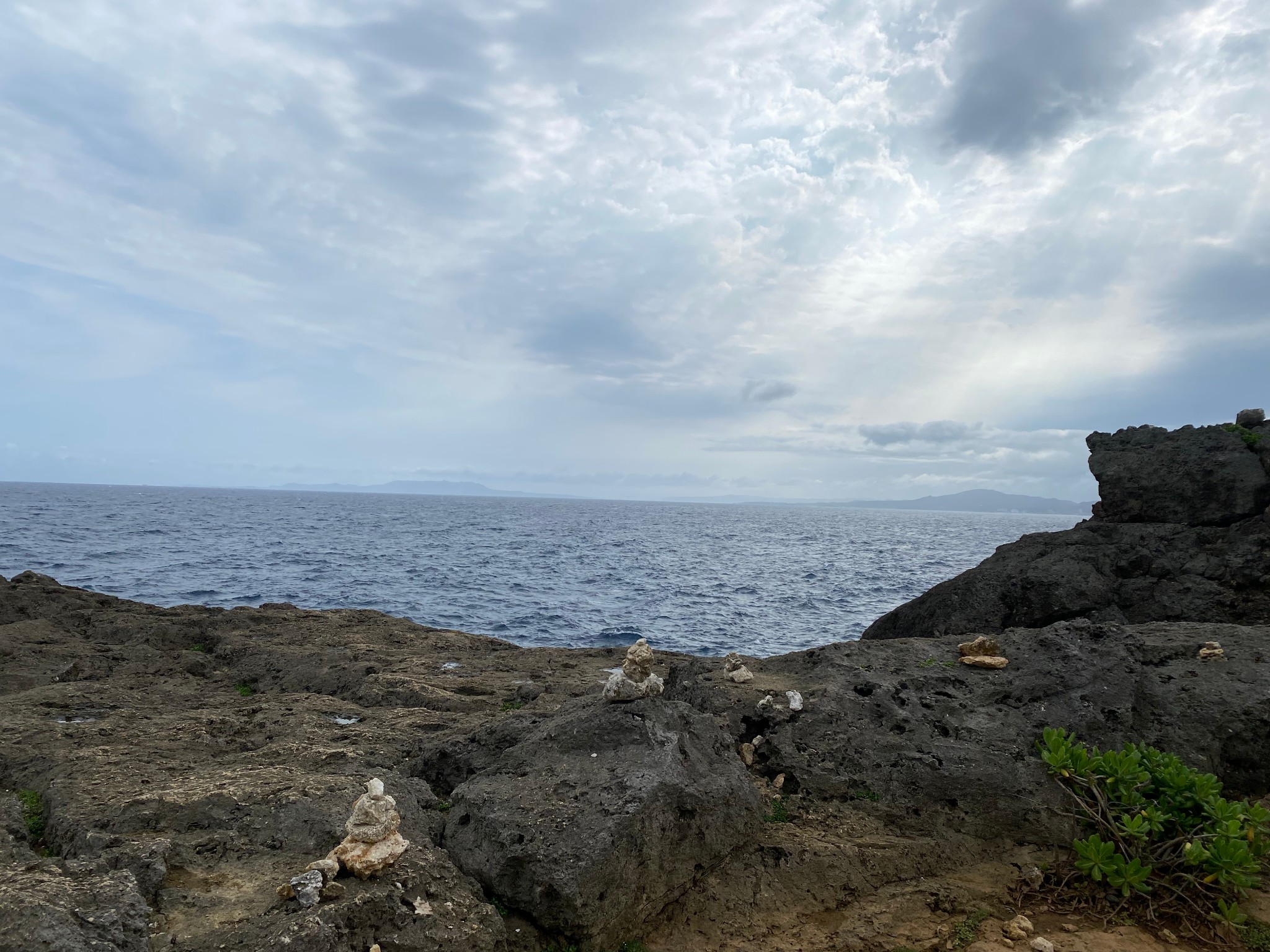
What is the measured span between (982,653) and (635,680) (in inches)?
213

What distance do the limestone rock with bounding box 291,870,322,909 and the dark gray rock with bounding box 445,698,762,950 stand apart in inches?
55.5

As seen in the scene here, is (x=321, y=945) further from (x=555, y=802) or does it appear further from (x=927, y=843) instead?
(x=927, y=843)

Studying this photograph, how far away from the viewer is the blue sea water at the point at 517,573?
1196 inches

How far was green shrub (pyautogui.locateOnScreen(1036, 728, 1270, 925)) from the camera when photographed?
598 centimetres

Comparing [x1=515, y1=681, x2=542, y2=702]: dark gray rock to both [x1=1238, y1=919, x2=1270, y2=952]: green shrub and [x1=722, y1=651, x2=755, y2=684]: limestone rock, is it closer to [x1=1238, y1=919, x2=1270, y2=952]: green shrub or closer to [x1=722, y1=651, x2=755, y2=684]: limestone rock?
[x1=722, y1=651, x2=755, y2=684]: limestone rock

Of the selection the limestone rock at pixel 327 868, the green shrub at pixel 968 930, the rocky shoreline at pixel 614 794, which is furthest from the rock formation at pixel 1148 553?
the limestone rock at pixel 327 868

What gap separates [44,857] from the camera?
5879mm

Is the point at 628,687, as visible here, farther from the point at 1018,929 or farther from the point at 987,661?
the point at 987,661

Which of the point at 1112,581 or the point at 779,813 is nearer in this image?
the point at 779,813

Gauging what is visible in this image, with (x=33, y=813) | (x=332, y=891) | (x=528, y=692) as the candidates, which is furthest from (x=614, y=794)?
(x=528, y=692)

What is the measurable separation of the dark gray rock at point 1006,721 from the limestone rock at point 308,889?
17.6 feet

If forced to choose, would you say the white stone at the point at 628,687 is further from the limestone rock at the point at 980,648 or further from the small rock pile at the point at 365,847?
the limestone rock at the point at 980,648

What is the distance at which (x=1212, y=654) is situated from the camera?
9.16m

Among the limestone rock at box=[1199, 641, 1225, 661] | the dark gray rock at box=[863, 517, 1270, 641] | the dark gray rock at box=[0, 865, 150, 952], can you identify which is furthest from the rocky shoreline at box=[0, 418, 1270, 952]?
the dark gray rock at box=[863, 517, 1270, 641]
